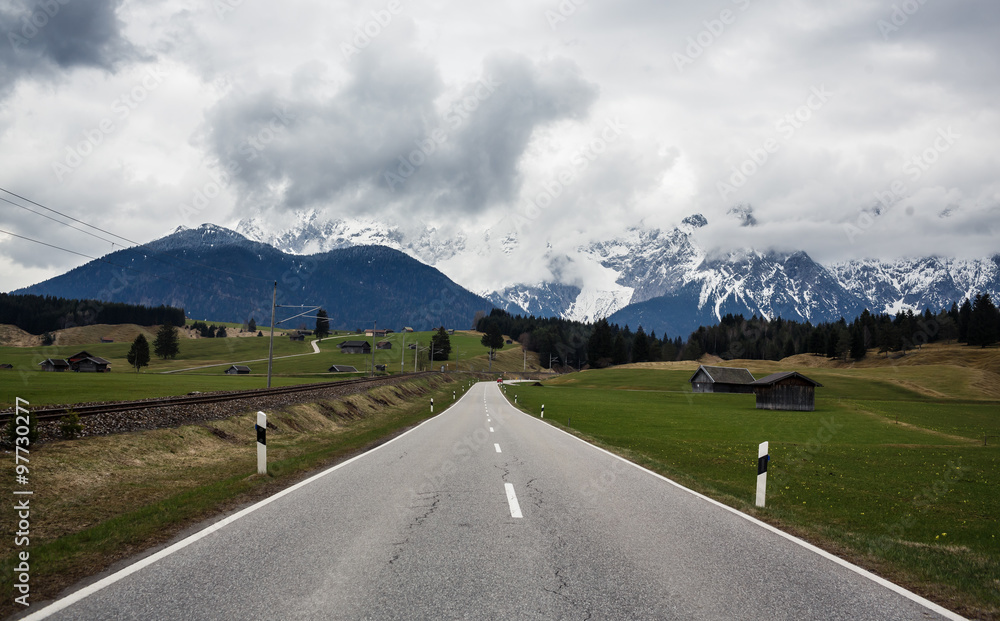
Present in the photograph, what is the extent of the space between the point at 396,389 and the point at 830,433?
126 feet

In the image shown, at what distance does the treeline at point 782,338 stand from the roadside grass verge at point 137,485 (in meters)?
144

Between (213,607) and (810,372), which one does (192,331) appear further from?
(213,607)

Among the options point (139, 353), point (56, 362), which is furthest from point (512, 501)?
point (56, 362)

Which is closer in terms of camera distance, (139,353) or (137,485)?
(137,485)

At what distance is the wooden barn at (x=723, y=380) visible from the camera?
291 ft

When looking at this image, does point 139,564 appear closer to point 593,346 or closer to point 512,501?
point 512,501

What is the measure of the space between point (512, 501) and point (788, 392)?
6415 centimetres

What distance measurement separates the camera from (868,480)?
17.0m

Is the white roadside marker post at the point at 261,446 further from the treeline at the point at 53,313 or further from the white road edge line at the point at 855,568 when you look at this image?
the treeline at the point at 53,313

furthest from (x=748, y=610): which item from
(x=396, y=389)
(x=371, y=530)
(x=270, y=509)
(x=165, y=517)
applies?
(x=396, y=389)

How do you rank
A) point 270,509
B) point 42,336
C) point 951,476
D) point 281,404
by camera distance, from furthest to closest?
point 42,336
point 281,404
point 951,476
point 270,509

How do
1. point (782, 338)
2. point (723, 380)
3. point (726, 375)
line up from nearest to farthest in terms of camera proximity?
point (723, 380) → point (726, 375) → point (782, 338)

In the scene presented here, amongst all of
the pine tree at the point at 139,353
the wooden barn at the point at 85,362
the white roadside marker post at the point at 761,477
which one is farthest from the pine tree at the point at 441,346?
the white roadside marker post at the point at 761,477

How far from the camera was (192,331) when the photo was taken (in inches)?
7771
